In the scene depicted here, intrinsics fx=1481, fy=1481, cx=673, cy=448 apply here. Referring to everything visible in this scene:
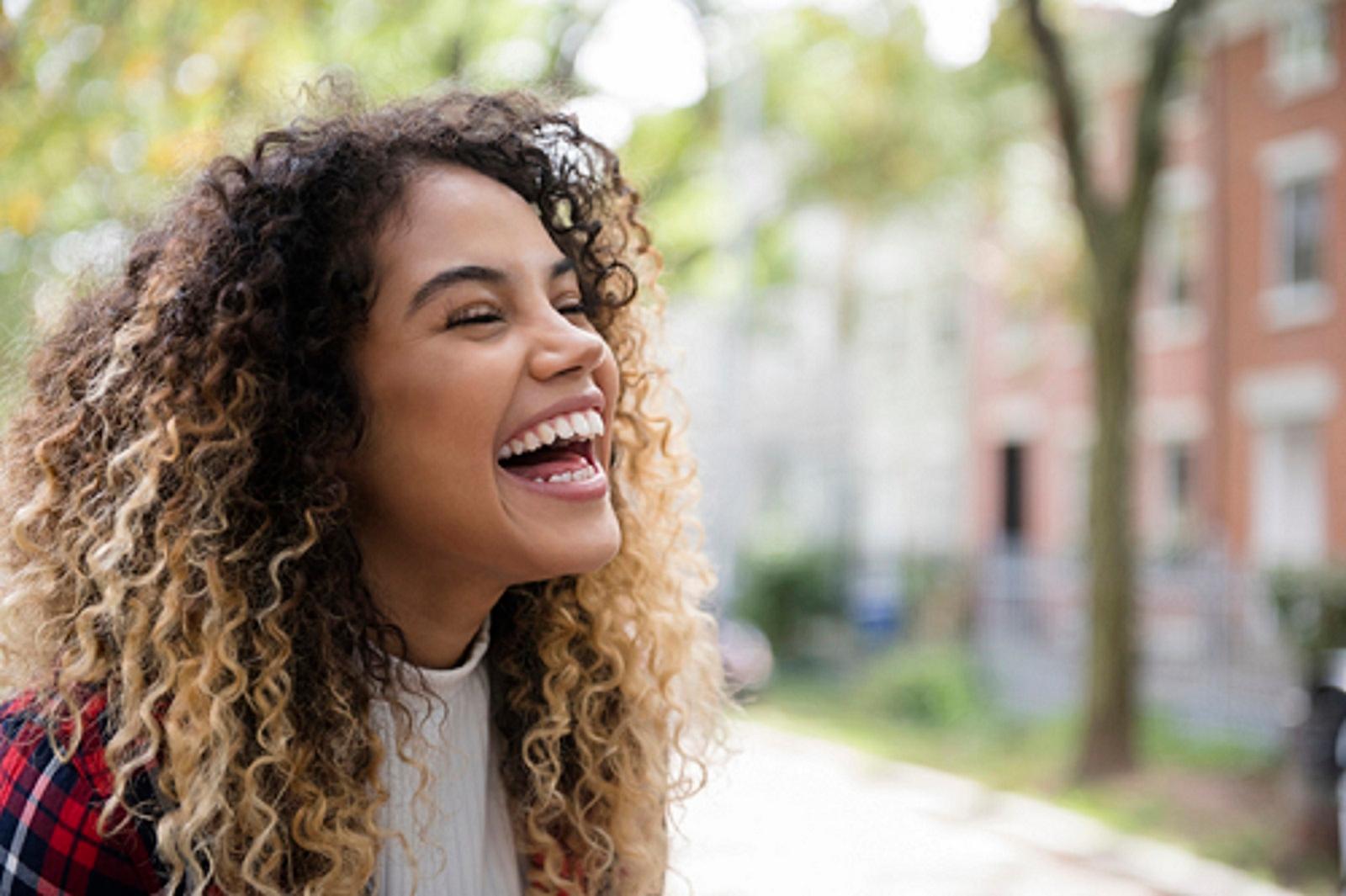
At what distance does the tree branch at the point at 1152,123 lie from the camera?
9.70 meters

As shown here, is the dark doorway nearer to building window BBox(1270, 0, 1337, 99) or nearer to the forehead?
building window BBox(1270, 0, 1337, 99)

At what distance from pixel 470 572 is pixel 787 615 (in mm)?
17711

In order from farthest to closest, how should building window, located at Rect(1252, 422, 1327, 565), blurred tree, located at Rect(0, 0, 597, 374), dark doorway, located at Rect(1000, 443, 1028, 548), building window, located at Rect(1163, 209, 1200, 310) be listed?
1. dark doorway, located at Rect(1000, 443, 1028, 548)
2. building window, located at Rect(1163, 209, 1200, 310)
3. building window, located at Rect(1252, 422, 1327, 565)
4. blurred tree, located at Rect(0, 0, 597, 374)

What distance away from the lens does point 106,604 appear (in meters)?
1.88

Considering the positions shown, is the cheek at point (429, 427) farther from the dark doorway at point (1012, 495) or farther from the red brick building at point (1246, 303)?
the dark doorway at point (1012, 495)

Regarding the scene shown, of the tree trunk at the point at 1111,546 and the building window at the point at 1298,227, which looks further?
the building window at the point at 1298,227

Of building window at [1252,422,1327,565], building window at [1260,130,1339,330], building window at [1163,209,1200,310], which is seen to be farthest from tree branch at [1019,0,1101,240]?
building window at [1163,209,1200,310]

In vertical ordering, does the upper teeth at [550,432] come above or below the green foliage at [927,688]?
above

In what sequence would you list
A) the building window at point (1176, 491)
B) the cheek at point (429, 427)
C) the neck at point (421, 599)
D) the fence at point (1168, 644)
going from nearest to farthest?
the cheek at point (429, 427) → the neck at point (421, 599) → the fence at point (1168, 644) → the building window at point (1176, 491)

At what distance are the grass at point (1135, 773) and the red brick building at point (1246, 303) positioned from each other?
190 inches

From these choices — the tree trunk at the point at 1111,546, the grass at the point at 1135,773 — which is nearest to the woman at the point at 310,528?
the grass at the point at 1135,773

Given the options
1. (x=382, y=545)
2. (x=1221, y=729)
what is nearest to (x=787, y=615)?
(x=1221, y=729)

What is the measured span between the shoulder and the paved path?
4957 mm

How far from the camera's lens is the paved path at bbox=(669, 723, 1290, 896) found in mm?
7594
